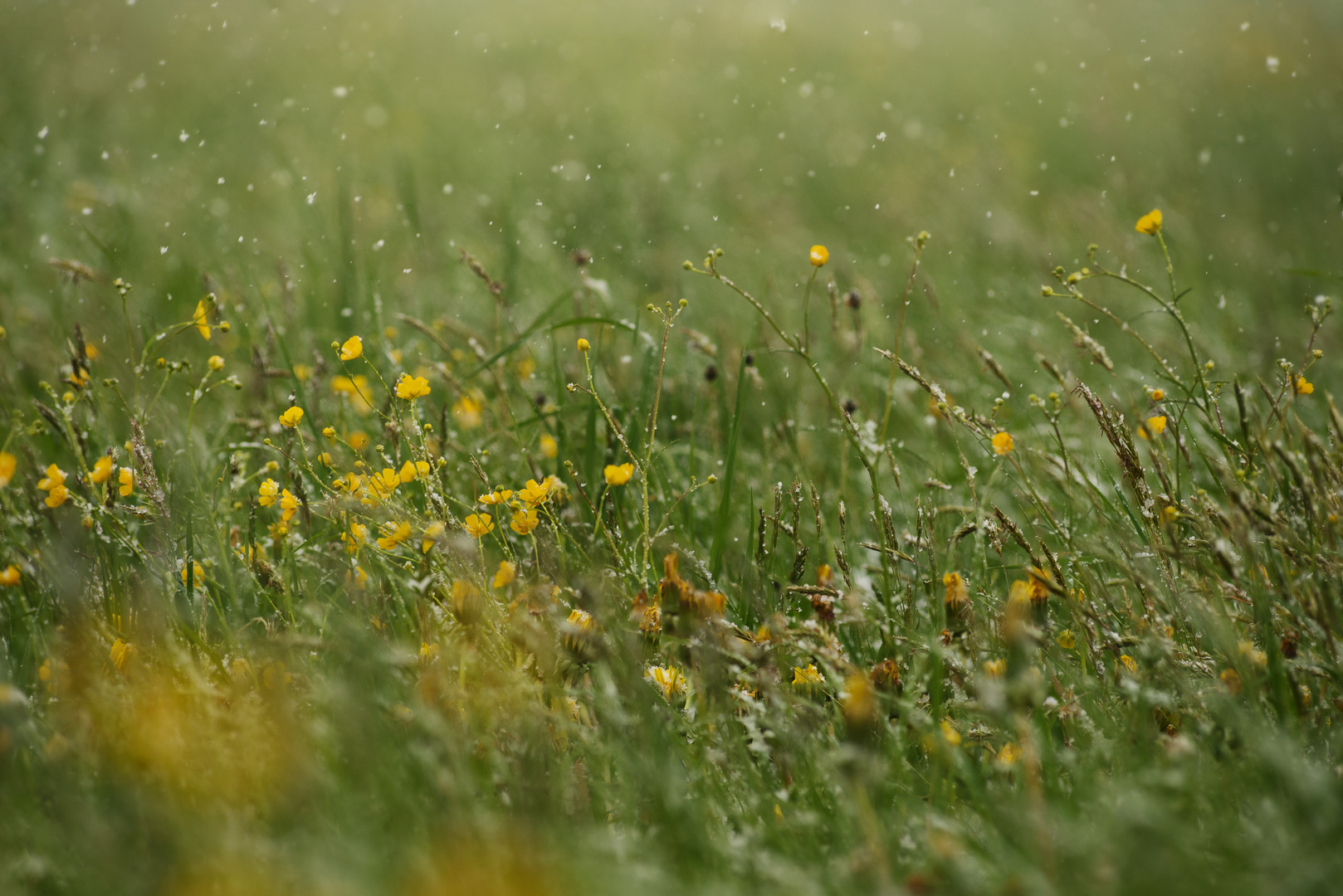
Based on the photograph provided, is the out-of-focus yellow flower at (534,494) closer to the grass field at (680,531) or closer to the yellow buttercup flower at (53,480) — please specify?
the grass field at (680,531)

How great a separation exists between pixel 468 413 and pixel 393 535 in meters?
0.71

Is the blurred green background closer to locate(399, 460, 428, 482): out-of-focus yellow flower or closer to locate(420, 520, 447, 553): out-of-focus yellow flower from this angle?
locate(399, 460, 428, 482): out-of-focus yellow flower

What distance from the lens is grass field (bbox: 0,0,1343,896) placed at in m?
1.01

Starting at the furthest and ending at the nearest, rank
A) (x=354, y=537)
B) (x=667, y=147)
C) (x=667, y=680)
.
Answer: (x=667, y=147) < (x=354, y=537) < (x=667, y=680)

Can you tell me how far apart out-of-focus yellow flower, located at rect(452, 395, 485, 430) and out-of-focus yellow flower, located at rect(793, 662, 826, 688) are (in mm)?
990

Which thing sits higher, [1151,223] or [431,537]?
[1151,223]

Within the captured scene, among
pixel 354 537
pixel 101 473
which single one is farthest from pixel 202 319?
pixel 354 537

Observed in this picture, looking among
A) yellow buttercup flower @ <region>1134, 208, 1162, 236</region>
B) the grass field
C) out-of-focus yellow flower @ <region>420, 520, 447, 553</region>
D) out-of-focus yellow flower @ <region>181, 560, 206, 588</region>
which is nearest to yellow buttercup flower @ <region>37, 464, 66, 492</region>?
the grass field

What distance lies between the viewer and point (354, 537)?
149cm

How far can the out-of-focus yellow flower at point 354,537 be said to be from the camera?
147cm

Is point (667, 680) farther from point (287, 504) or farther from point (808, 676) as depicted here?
point (287, 504)

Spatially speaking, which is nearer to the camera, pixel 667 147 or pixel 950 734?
pixel 950 734

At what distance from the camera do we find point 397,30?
6.74 meters

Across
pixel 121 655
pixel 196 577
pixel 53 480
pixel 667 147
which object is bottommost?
pixel 121 655
